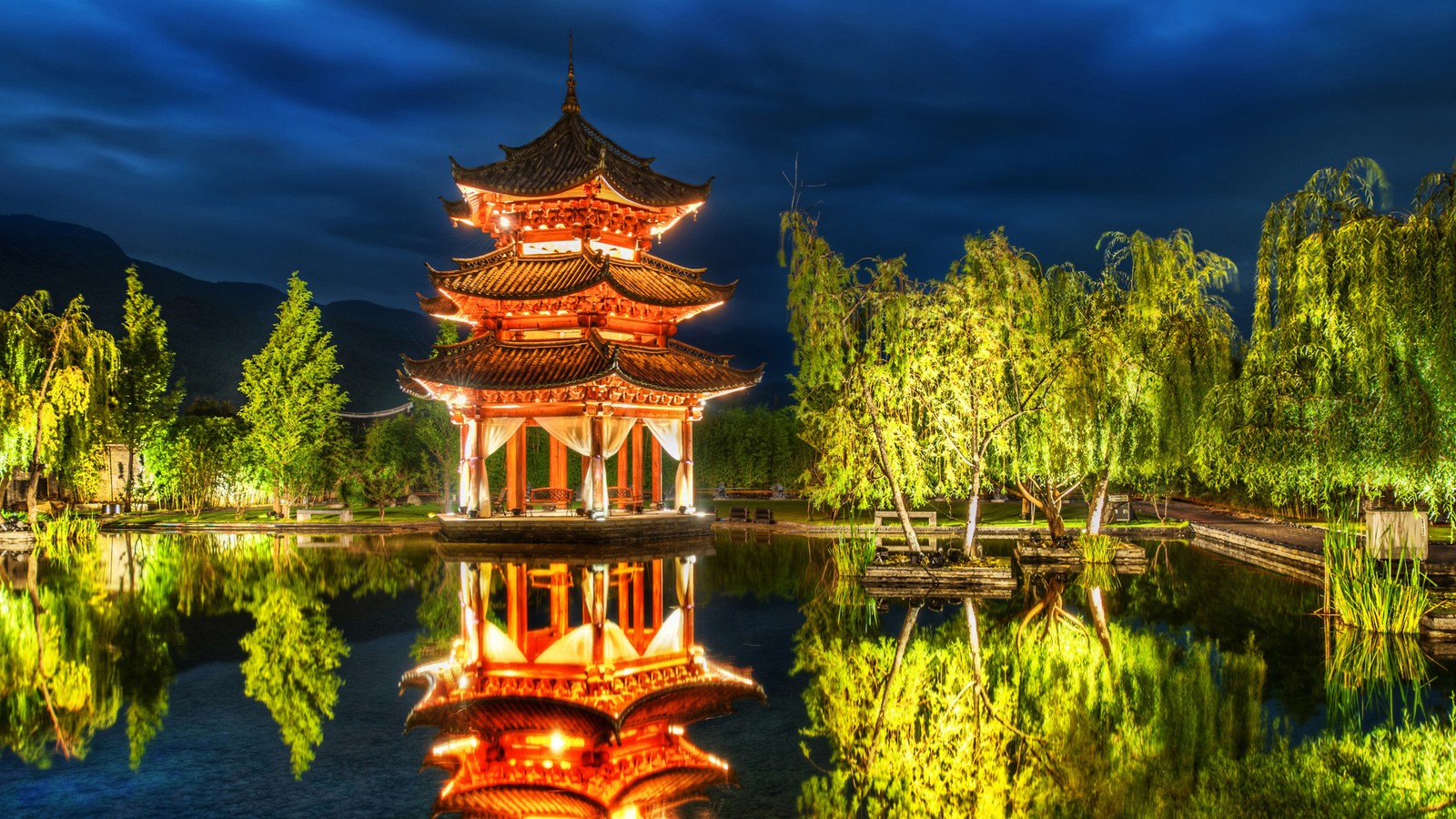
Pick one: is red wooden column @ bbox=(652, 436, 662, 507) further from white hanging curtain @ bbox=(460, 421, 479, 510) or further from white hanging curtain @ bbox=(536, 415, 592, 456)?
white hanging curtain @ bbox=(460, 421, 479, 510)

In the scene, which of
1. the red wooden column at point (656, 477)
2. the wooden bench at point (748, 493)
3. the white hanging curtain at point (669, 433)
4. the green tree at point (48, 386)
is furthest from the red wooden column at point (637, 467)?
the wooden bench at point (748, 493)

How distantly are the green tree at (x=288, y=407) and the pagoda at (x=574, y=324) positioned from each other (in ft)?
21.7

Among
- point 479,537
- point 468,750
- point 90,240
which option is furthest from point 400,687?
point 90,240

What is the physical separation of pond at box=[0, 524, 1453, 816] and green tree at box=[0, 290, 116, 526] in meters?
9.93

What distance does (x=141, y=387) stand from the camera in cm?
3631

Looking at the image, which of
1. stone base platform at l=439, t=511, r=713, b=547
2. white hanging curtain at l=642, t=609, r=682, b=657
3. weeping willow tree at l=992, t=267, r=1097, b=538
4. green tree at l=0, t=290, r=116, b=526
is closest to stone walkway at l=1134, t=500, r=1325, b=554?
weeping willow tree at l=992, t=267, r=1097, b=538

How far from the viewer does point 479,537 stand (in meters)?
25.6

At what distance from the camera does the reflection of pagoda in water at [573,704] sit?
6.79 metres

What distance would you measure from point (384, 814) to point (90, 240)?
149269 mm

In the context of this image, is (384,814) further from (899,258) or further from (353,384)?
(353,384)

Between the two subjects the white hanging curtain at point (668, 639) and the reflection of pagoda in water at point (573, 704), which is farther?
the white hanging curtain at point (668, 639)

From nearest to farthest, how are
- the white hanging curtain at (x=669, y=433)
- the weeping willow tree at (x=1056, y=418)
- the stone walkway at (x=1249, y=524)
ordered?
the weeping willow tree at (x=1056, y=418) < the stone walkway at (x=1249, y=524) < the white hanging curtain at (x=669, y=433)

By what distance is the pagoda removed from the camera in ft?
88.5

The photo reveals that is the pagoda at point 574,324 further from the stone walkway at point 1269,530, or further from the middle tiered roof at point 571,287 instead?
the stone walkway at point 1269,530
